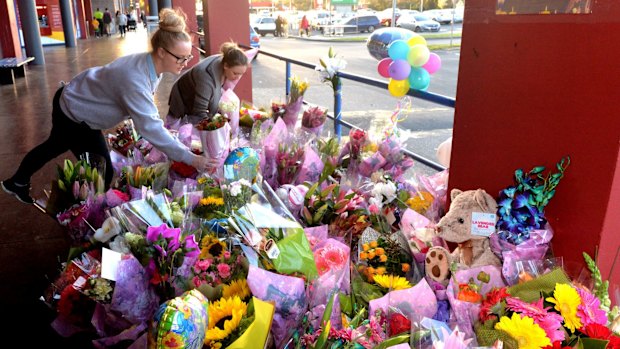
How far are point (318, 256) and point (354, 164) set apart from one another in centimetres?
119

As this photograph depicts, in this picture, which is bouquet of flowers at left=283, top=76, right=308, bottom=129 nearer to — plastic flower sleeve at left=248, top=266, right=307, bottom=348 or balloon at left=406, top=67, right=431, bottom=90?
balloon at left=406, top=67, right=431, bottom=90

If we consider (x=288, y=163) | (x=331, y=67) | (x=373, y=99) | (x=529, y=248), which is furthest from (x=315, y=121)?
(x=373, y=99)

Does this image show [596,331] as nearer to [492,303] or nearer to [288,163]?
[492,303]

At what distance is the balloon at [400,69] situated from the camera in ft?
10.9

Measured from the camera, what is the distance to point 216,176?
2.43 m

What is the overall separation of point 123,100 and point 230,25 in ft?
14.0

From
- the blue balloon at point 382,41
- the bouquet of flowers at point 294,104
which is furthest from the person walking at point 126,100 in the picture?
the blue balloon at point 382,41

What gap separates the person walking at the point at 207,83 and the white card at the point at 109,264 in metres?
2.06

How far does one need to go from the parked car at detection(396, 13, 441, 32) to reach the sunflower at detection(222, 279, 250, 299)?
2458 centimetres

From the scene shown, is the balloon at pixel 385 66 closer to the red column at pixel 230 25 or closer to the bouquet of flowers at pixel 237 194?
the bouquet of flowers at pixel 237 194

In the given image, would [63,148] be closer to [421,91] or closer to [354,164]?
[354,164]

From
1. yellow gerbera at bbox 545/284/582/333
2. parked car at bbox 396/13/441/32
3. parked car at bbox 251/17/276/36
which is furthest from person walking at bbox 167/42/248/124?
parked car at bbox 251/17/276/36

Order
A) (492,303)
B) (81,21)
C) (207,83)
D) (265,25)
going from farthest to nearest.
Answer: (265,25), (81,21), (207,83), (492,303)

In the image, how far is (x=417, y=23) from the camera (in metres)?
25.9
